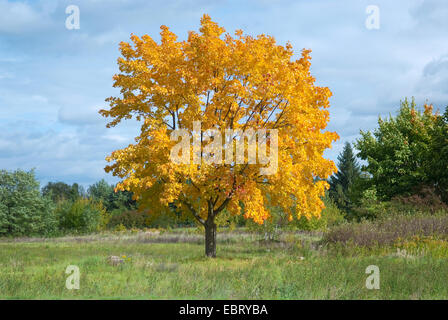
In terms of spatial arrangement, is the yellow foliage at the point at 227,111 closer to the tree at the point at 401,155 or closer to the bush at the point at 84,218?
the tree at the point at 401,155

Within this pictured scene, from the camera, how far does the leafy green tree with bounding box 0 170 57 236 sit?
46.3m

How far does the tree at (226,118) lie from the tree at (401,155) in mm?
20342

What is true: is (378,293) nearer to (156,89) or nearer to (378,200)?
(156,89)

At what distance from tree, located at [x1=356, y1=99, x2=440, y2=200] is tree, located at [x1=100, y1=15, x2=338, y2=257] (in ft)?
66.7

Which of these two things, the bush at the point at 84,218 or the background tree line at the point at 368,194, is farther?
the bush at the point at 84,218

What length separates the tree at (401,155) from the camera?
36.1m

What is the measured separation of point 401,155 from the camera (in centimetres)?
3666

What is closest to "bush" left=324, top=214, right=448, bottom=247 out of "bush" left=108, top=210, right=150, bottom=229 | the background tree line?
the background tree line

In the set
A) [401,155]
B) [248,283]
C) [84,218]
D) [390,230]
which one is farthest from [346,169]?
[248,283]

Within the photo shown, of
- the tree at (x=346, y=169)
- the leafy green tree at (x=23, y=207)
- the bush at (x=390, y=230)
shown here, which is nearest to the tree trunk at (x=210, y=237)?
the bush at (x=390, y=230)

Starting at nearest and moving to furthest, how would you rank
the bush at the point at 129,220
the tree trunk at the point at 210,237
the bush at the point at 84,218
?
the tree trunk at the point at 210,237 → the bush at the point at 84,218 → the bush at the point at 129,220

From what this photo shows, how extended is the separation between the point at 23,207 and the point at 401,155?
3816 cm

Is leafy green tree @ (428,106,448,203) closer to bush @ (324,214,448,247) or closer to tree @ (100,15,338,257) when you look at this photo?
bush @ (324,214,448,247)

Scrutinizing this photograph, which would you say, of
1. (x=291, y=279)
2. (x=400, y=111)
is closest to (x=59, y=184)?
(x=400, y=111)
